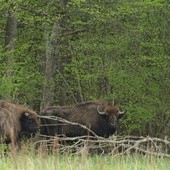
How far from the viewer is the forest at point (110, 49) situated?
20922mm

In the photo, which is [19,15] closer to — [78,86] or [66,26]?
[66,26]

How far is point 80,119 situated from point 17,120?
3533 millimetres

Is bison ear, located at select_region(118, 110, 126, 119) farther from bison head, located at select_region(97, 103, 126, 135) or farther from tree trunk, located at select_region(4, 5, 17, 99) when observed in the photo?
tree trunk, located at select_region(4, 5, 17, 99)

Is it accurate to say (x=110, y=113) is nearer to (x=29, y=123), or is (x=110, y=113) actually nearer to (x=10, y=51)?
(x=29, y=123)

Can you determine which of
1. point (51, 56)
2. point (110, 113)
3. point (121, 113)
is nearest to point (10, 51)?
point (51, 56)

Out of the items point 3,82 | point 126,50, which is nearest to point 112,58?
point 126,50

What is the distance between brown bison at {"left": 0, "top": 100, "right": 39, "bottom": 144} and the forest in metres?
0.78

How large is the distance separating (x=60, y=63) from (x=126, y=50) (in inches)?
195

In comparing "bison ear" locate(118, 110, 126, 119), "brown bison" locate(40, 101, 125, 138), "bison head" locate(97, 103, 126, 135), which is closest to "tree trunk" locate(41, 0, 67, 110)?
"brown bison" locate(40, 101, 125, 138)

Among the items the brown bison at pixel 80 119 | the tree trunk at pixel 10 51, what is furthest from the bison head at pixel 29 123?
the brown bison at pixel 80 119

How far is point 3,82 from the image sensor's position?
1736cm

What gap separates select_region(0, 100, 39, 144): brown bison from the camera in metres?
17.3

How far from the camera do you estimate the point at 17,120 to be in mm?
18875

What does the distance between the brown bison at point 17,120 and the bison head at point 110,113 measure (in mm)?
2716
